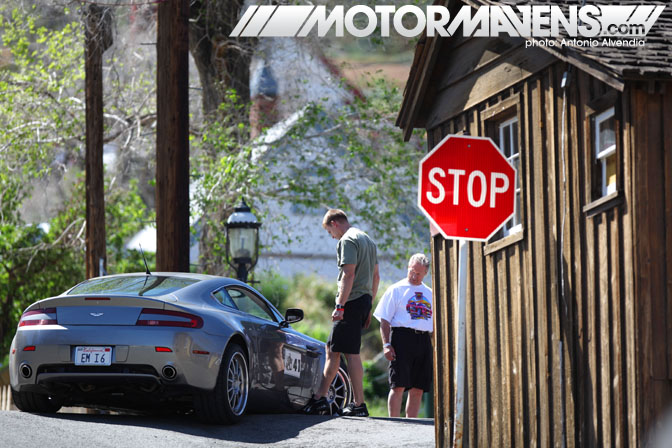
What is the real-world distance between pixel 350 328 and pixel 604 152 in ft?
14.3

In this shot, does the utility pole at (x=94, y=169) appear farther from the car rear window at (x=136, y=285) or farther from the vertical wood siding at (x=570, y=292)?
the vertical wood siding at (x=570, y=292)

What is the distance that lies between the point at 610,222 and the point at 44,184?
19847 millimetres

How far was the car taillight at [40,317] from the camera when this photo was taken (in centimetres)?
1093

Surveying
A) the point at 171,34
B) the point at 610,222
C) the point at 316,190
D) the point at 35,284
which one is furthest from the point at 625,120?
the point at 35,284

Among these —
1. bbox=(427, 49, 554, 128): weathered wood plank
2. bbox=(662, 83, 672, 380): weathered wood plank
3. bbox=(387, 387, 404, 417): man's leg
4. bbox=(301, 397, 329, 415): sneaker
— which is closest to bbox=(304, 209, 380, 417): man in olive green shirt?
bbox=(301, 397, 329, 415): sneaker

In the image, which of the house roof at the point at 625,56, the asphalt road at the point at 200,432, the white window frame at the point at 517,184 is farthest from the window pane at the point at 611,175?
the asphalt road at the point at 200,432

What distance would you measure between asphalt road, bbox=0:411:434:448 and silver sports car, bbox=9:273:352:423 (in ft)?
0.71

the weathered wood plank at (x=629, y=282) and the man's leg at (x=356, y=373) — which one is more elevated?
the weathered wood plank at (x=629, y=282)

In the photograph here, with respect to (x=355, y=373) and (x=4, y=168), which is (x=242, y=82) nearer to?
(x=4, y=168)

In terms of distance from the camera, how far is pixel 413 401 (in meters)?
13.2

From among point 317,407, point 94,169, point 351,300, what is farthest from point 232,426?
point 94,169

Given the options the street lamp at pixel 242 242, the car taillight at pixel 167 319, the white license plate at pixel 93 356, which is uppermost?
the street lamp at pixel 242 242

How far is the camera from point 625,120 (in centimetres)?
816

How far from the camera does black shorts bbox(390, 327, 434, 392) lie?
12945 millimetres
